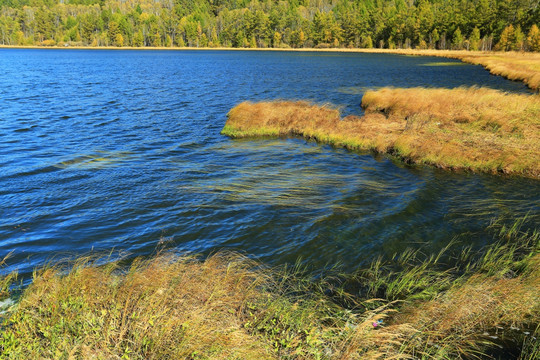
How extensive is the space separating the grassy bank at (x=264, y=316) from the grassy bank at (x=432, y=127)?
369 inches

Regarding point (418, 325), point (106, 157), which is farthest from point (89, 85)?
point (418, 325)

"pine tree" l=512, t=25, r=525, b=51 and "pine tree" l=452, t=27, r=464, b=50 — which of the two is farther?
"pine tree" l=452, t=27, r=464, b=50

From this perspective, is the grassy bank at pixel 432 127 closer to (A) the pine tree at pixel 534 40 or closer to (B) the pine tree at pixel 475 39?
(A) the pine tree at pixel 534 40

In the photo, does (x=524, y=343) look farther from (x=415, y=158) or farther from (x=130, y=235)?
(x=415, y=158)

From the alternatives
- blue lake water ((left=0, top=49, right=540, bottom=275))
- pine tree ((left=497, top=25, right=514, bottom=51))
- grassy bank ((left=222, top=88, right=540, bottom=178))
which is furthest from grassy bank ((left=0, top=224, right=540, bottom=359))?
pine tree ((left=497, top=25, right=514, bottom=51))

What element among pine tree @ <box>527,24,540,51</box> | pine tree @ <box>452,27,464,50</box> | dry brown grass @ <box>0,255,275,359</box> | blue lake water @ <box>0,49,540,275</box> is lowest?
blue lake water @ <box>0,49,540,275</box>

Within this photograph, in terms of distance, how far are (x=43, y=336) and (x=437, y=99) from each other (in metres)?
28.7

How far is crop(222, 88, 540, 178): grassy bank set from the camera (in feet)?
55.7

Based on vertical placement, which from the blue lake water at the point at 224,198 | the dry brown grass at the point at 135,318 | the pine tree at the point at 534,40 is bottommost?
the blue lake water at the point at 224,198

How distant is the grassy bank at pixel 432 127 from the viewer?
16984 millimetres

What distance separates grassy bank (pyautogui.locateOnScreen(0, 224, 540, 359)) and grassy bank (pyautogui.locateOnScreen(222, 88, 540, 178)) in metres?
9.37

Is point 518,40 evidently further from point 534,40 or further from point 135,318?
point 135,318

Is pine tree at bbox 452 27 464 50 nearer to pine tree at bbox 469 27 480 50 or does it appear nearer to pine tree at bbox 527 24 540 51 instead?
pine tree at bbox 469 27 480 50

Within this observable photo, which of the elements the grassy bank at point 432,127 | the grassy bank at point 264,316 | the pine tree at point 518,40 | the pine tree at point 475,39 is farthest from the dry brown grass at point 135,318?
the pine tree at point 475,39
